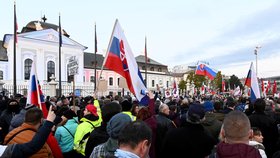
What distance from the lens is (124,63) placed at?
21.5 ft

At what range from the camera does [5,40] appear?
2083 inches

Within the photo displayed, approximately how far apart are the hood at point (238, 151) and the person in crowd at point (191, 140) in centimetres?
125

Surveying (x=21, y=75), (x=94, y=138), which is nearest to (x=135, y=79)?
(x=94, y=138)

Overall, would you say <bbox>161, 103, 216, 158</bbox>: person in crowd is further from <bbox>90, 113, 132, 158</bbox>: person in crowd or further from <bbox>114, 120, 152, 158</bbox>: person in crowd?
<bbox>114, 120, 152, 158</bbox>: person in crowd

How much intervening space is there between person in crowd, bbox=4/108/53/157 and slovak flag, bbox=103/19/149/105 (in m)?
2.64

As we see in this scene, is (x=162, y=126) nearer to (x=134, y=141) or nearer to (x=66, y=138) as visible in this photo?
(x=66, y=138)

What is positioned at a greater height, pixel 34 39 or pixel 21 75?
pixel 34 39

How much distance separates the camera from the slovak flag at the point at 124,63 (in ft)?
20.5

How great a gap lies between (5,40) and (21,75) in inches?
275

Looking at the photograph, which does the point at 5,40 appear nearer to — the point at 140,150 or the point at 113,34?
the point at 113,34

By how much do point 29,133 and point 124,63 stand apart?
127 inches

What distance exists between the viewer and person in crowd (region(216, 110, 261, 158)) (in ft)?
8.67

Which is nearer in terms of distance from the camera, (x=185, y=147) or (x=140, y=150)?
(x=140, y=150)

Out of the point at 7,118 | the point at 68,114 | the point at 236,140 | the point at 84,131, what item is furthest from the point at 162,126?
the point at 7,118
